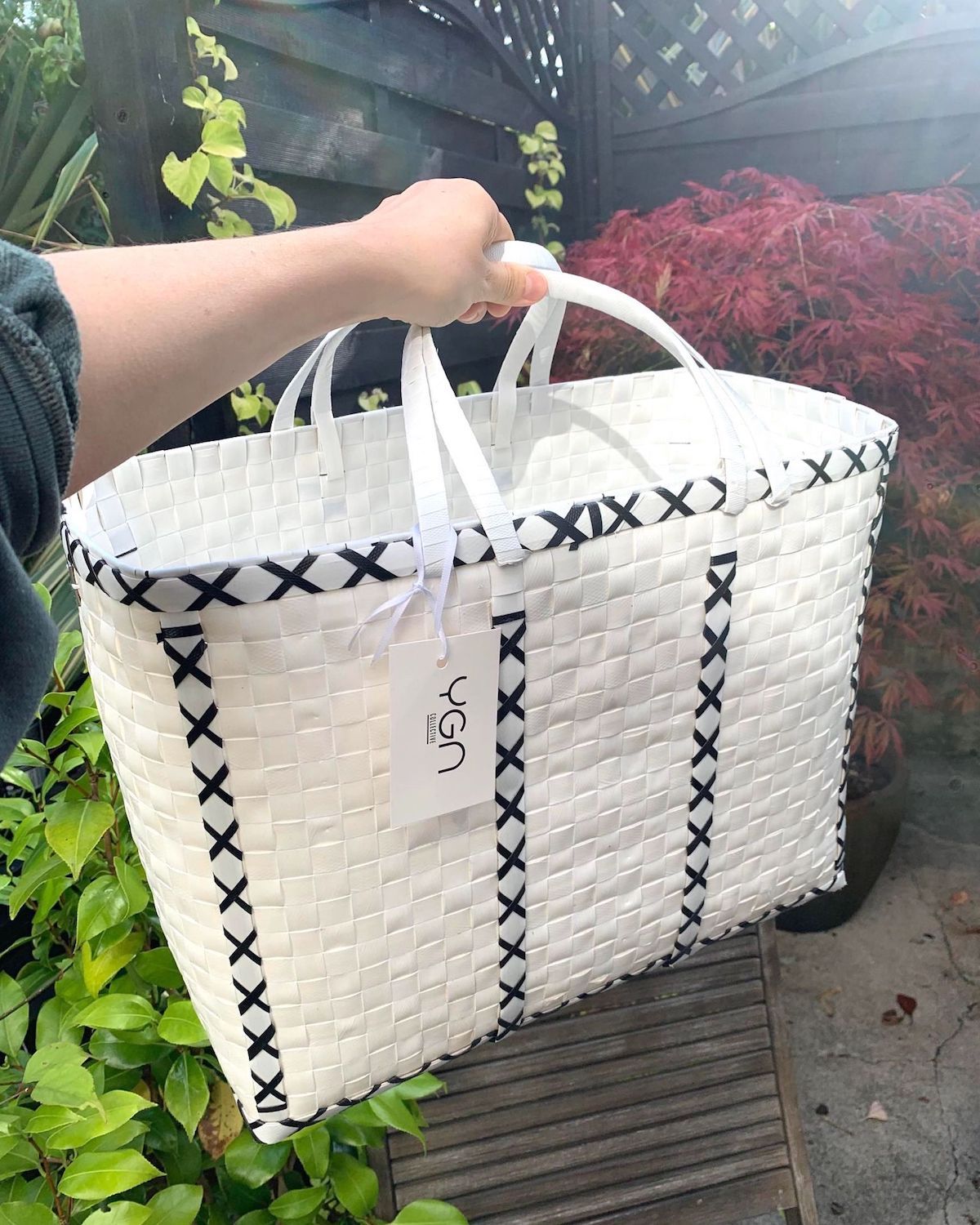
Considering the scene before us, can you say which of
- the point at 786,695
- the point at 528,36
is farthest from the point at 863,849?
the point at 528,36

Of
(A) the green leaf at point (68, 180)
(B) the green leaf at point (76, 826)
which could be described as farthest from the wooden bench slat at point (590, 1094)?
(A) the green leaf at point (68, 180)

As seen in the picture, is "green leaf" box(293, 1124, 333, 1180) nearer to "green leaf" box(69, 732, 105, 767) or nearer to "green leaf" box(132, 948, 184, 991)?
"green leaf" box(132, 948, 184, 991)

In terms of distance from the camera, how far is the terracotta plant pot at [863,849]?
5.09 feet

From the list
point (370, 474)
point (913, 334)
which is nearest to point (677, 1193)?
point (370, 474)

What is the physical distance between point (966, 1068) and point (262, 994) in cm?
130

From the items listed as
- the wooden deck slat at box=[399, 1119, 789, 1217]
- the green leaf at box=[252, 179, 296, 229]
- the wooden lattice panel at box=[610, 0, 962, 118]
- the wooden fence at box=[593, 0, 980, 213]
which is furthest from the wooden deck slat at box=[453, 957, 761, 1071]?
the wooden lattice panel at box=[610, 0, 962, 118]

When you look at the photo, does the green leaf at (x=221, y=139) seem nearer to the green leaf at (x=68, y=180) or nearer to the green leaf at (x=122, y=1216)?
the green leaf at (x=68, y=180)

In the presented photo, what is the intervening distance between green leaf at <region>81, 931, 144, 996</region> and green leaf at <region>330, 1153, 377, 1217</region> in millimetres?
270

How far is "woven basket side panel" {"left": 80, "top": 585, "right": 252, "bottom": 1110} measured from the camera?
19.0 inches

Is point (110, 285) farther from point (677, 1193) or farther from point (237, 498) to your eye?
point (677, 1193)

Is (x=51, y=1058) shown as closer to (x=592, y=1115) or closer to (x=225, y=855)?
(x=225, y=855)

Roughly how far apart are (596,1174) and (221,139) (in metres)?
1.18

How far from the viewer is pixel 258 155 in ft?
3.62

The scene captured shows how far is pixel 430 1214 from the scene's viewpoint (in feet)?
2.66
